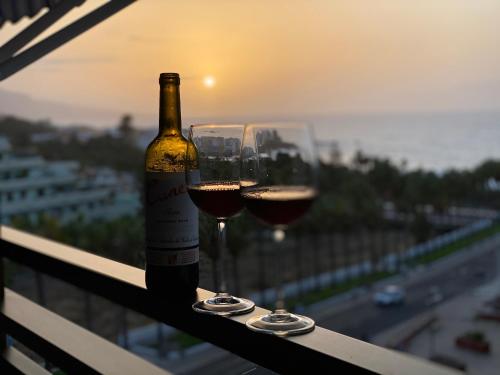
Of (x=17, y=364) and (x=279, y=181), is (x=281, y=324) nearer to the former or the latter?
(x=279, y=181)

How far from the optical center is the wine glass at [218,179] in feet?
2.53

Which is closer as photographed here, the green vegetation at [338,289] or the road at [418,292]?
the road at [418,292]

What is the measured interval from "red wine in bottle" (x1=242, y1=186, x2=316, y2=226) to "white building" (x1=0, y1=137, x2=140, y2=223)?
986cm

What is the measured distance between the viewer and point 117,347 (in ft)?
3.70

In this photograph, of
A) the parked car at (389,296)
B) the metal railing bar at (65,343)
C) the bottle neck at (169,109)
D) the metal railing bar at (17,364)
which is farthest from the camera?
the parked car at (389,296)

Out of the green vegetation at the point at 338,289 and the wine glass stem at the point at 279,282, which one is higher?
the wine glass stem at the point at 279,282

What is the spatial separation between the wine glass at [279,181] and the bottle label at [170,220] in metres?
0.17

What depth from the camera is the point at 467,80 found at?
28203mm

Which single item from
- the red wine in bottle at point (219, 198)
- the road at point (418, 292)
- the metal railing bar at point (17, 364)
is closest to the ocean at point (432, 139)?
the road at point (418, 292)

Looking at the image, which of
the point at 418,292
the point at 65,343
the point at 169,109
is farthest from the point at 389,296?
the point at 169,109

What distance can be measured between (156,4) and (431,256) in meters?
28.9

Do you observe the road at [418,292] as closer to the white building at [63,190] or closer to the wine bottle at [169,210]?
the white building at [63,190]

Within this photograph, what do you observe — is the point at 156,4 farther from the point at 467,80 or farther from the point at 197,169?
the point at 467,80

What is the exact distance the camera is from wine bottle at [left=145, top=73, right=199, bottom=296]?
2.79ft
